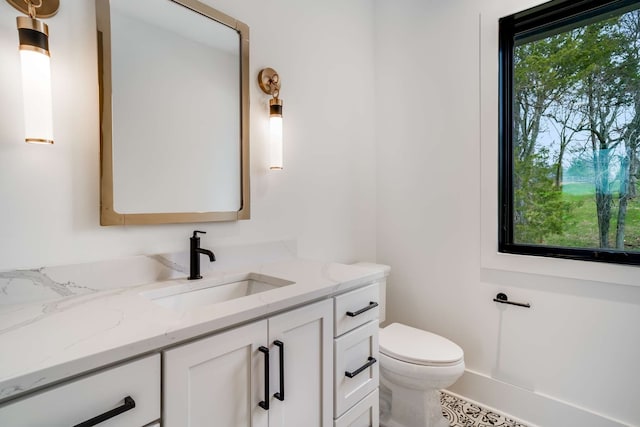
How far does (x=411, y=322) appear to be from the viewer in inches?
87.6

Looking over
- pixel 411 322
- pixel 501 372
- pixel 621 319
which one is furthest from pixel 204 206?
pixel 621 319

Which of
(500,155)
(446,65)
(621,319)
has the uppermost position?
(446,65)

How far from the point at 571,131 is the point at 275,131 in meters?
1.50

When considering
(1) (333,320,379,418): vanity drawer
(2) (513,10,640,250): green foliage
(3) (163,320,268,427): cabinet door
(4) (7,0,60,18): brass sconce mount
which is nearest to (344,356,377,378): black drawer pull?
(1) (333,320,379,418): vanity drawer

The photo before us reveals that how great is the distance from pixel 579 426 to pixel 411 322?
0.94 metres

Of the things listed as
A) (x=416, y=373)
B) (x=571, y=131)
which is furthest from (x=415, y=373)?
(x=571, y=131)

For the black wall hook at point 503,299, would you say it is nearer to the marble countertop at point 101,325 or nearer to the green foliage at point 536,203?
the green foliage at point 536,203

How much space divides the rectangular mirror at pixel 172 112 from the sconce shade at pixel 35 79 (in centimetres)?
17

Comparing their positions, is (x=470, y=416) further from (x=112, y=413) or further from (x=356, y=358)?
(x=112, y=413)

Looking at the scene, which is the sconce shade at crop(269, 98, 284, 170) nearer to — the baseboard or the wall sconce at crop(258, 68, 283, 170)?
the wall sconce at crop(258, 68, 283, 170)

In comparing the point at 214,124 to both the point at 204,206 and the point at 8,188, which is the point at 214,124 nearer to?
the point at 204,206

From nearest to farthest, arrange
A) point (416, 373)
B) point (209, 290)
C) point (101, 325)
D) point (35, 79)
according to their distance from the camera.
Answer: point (101, 325), point (35, 79), point (209, 290), point (416, 373)

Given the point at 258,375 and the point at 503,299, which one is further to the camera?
the point at 503,299

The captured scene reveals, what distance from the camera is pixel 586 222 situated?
1.66m
